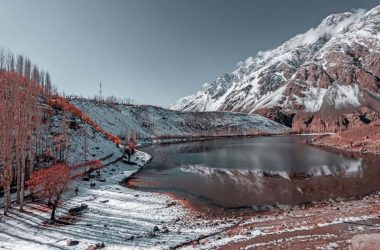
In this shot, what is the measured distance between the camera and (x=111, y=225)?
3256 centimetres

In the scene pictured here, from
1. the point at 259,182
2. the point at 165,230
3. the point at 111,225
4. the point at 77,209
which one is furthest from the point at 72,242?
the point at 259,182

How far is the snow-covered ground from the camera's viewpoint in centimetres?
2708

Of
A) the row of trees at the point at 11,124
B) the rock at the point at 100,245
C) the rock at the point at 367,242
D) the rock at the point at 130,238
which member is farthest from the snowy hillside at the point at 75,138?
the rock at the point at 367,242

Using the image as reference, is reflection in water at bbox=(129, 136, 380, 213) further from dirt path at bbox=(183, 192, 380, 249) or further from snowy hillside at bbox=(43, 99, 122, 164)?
snowy hillside at bbox=(43, 99, 122, 164)

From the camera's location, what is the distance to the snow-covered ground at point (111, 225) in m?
27.1

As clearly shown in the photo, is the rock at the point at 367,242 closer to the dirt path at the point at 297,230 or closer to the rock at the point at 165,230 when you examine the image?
the dirt path at the point at 297,230

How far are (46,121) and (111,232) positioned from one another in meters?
64.0

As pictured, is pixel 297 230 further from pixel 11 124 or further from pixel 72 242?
pixel 11 124

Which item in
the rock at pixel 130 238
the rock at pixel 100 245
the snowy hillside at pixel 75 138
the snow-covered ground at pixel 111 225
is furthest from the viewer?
the snowy hillside at pixel 75 138

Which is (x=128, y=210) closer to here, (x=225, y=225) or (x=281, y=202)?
(x=225, y=225)

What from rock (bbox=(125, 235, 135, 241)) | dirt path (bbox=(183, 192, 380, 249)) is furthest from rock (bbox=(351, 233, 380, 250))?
rock (bbox=(125, 235, 135, 241))

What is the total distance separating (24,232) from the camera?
96.3 feet

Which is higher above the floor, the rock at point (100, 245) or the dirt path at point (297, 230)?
the dirt path at point (297, 230)

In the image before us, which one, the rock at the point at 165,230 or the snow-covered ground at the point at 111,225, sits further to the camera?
the rock at the point at 165,230
